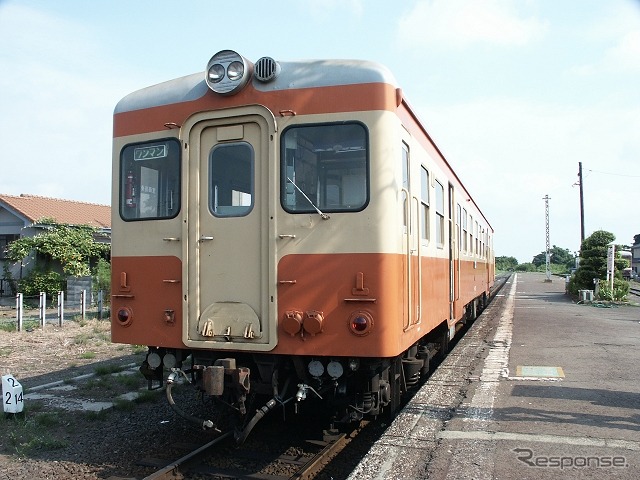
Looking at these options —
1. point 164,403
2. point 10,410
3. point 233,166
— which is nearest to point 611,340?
point 164,403

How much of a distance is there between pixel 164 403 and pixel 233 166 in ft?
11.7

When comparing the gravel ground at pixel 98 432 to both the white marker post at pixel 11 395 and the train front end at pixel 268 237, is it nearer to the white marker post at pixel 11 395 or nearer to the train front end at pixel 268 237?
the white marker post at pixel 11 395

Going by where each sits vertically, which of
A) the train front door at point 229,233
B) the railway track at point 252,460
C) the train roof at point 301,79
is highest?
the train roof at point 301,79

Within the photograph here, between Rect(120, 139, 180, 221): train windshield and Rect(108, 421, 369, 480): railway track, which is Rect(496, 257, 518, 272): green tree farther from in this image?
Rect(120, 139, 180, 221): train windshield

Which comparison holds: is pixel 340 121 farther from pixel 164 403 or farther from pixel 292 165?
pixel 164 403

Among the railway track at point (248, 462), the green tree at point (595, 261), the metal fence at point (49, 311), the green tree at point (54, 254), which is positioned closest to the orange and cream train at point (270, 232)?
the railway track at point (248, 462)

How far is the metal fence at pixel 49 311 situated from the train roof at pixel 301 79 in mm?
10018

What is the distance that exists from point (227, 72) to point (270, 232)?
1411mm

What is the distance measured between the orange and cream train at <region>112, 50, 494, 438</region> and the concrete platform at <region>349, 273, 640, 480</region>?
0.65 metres

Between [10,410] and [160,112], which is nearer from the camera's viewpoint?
[160,112]

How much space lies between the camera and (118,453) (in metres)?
5.60

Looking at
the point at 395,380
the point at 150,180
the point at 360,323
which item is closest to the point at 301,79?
the point at 150,180

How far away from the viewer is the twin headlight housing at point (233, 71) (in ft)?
16.6

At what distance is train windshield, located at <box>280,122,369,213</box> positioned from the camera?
4879 millimetres
